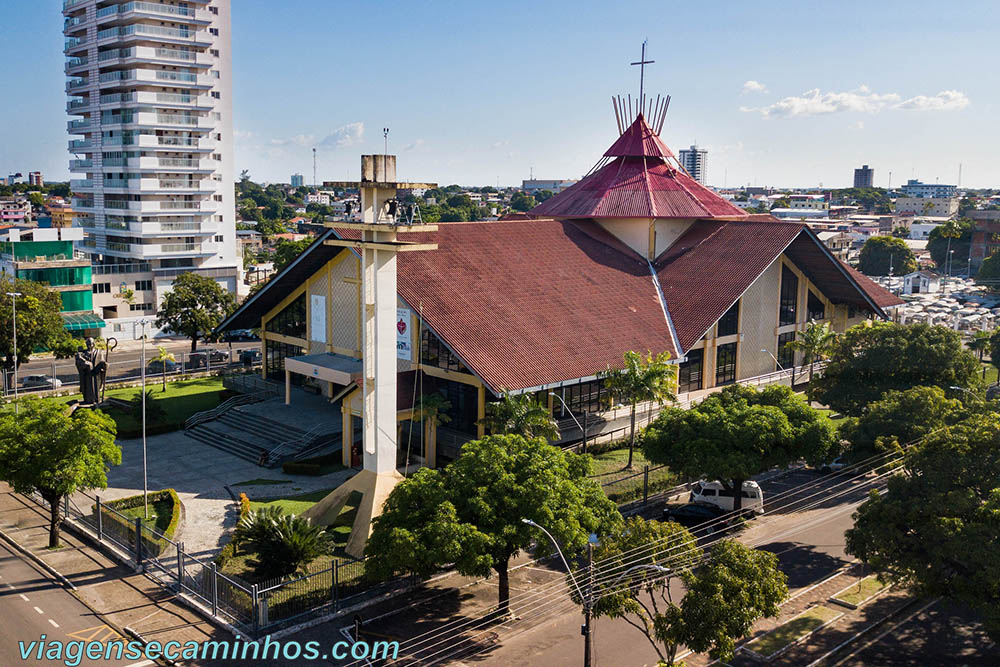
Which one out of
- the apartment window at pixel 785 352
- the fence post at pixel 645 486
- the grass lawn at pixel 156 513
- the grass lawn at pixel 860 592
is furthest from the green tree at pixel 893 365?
the grass lawn at pixel 156 513

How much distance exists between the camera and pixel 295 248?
112750mm

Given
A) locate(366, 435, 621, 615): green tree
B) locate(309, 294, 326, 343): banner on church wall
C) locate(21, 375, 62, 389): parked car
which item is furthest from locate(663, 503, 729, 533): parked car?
locate(21, 375, 62, 389): parked car

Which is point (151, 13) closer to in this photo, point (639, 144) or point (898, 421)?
point (639, 144)

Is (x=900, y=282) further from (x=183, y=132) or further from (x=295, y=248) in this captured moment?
(x=183, y=132)

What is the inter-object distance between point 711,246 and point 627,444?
19.7m

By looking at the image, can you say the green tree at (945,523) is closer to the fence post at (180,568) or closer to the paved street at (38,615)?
the fence post at (180,568)

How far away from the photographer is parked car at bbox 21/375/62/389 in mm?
64688

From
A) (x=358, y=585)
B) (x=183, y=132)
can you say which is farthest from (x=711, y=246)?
(x=183, y=132)

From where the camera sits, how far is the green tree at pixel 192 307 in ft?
243

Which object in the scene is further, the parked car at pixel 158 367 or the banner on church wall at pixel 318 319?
the parked car at pixel 158 367

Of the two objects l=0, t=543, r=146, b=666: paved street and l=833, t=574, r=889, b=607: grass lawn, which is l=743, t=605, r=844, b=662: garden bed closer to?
l=833, t=574, r=889, b=607: grass lawn

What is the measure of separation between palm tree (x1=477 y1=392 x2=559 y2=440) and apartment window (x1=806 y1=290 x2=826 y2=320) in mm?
31909

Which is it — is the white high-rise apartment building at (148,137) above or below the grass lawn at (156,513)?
above

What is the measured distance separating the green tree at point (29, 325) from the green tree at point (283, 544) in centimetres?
3731
